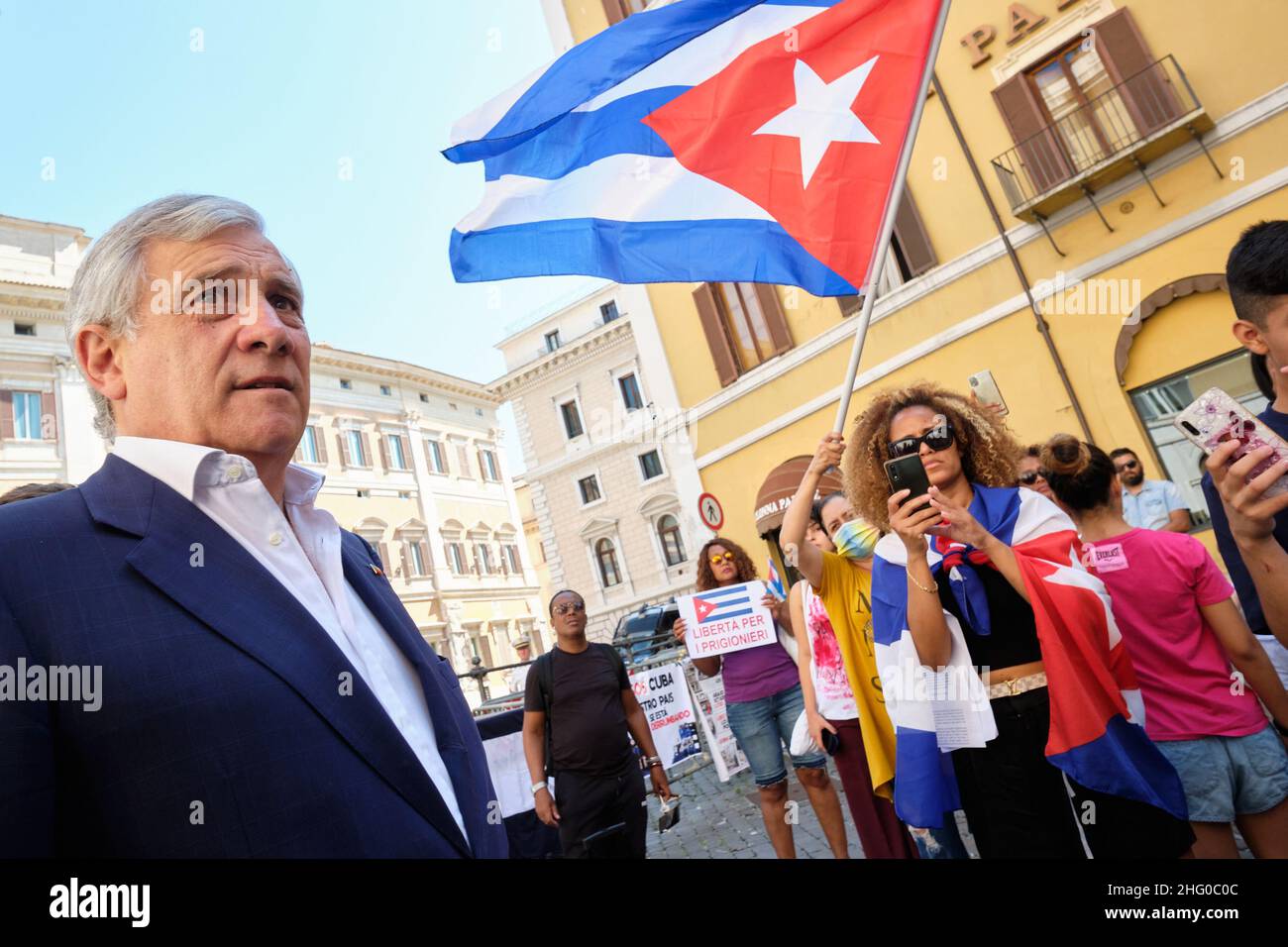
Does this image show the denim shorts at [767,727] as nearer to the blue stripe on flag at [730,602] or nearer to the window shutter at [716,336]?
the blue stripe on flag at [730,602]

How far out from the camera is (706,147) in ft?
13.7

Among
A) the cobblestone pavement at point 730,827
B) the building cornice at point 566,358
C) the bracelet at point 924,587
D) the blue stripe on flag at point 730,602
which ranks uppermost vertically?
the building cornice at point 566,358

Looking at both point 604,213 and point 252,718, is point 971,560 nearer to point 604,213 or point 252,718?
point 252,718

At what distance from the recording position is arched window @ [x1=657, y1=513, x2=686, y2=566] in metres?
35.1

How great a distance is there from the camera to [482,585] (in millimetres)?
42094

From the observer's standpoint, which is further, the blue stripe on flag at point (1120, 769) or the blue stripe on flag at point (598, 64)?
the blue stripe on flag at point (598, 64)

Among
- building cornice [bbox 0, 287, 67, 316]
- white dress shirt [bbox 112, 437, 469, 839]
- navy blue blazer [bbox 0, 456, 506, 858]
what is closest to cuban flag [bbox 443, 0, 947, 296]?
white dress shirt [bbox 112, 437, 469, 839]

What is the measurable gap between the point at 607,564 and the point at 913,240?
84.9 feet

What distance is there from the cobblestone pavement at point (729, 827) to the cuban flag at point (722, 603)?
1.39 m

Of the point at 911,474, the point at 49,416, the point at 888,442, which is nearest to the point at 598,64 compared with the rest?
the point at 888,442

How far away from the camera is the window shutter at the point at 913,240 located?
12.3 meters

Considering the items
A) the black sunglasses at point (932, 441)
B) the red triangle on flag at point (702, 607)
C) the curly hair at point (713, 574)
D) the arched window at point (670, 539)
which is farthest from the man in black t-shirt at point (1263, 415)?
the arched window at point (670, 539)

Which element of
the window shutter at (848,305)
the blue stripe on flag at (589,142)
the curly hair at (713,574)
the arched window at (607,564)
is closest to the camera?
the blue stripe on flag at (589,142)
